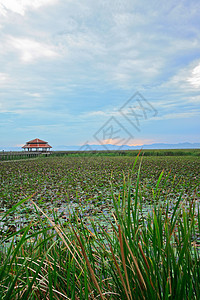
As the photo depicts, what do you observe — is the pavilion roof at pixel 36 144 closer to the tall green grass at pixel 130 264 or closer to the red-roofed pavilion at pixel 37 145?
the red-roofed pavilion at pixel 37 145

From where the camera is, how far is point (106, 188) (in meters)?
8.17

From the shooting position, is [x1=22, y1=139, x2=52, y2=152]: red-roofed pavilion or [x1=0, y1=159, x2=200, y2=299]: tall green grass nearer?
[x1=0, y1=159, x2=200, y2=299]: tall green grass

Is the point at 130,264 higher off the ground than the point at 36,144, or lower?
lower

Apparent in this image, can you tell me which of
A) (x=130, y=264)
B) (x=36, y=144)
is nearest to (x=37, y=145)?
(x=36, y=144)

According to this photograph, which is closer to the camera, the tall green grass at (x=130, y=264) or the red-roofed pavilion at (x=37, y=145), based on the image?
the tall green grass at (x=130, y=264)

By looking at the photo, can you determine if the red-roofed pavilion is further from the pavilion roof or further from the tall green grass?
the tall green grass

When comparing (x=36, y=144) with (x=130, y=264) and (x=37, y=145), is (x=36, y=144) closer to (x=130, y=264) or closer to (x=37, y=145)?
(x=37, y=145)

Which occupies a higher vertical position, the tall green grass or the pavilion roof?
the pavilion roof

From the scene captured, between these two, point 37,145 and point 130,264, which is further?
point 37,145

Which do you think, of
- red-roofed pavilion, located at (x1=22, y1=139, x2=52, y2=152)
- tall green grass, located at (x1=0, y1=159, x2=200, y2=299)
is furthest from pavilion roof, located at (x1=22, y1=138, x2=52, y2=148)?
tall green grass, located at (x1=0, y1=159, x2=200, y2=299)

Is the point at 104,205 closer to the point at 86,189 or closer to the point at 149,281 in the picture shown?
the point at 86,189

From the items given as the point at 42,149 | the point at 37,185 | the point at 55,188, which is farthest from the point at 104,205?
the point at 42,149

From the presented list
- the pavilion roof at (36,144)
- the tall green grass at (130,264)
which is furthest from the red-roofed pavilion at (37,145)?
the tall green grass at (130,264)

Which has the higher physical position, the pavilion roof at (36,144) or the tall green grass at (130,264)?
the pavilion roof at (36,144)
